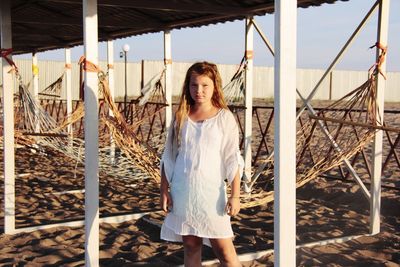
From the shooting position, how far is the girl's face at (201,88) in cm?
217

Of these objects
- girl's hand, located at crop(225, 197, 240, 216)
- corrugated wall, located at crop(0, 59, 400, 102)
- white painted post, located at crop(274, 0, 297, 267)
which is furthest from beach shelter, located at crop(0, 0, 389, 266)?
corrugated wall, located at crop(0, 59, 400, 102)

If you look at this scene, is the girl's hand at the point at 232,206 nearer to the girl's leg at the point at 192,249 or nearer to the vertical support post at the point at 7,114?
the girl's leg at the point at 192,249

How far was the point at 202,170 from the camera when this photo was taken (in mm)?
2102

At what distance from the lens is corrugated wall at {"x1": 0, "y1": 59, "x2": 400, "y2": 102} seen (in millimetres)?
23000

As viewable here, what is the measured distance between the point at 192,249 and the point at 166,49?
3.74 meters

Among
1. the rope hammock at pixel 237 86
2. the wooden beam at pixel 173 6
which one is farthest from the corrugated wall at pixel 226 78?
the wooden beam at pixel 173 6

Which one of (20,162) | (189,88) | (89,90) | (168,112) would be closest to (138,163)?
(89,90)

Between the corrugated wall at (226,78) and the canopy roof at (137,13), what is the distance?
14325mm

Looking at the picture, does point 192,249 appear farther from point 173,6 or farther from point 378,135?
point 173,6

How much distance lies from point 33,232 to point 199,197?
7.13 feet

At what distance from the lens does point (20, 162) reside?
283 inches

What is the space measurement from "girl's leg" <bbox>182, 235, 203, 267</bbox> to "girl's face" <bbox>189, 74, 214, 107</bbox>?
0.53 meters

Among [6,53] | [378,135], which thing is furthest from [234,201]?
[6,53]

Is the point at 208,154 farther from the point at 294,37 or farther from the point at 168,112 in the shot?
the point at 168,112
